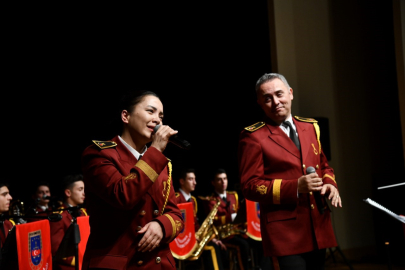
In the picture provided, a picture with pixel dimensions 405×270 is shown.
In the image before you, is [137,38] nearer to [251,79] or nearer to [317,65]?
[251,79]

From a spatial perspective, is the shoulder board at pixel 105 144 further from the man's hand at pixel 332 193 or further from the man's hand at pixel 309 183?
the man's hand at pixel 332 193

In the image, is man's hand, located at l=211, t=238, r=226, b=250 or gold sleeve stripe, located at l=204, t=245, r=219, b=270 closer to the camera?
gold sleeve stripe, located at l=204, t=245, r=219, b=270

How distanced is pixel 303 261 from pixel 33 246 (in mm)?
1934

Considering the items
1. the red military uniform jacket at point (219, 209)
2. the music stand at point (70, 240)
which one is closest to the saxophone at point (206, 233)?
the red military uniform jacket at point (219, 209)

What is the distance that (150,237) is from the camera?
182 centimetres

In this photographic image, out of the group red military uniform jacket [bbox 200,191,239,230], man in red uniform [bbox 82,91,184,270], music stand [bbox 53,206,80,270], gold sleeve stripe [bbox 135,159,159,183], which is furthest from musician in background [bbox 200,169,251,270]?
gold sleeve stripe [bbox 135,159,159,183]

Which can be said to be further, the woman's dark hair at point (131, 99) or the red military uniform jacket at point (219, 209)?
the red military uniform jacket at point (219, 209)

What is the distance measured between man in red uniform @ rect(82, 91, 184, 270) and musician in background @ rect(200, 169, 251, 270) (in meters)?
4.85

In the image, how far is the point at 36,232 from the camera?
329 centimetres

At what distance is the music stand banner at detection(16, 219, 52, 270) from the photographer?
3.11 m

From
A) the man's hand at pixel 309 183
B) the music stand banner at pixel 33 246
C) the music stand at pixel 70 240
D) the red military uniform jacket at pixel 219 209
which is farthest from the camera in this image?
the red military uniform jacket at pixel 219 209

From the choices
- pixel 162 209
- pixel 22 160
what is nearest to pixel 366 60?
pixel 22 160

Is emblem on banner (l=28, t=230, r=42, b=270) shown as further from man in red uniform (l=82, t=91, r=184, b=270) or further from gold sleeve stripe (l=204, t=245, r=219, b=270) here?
gold sleeve stripe (l=204, t=245, r=219, b=270)

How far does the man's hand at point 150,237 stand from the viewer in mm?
1812
